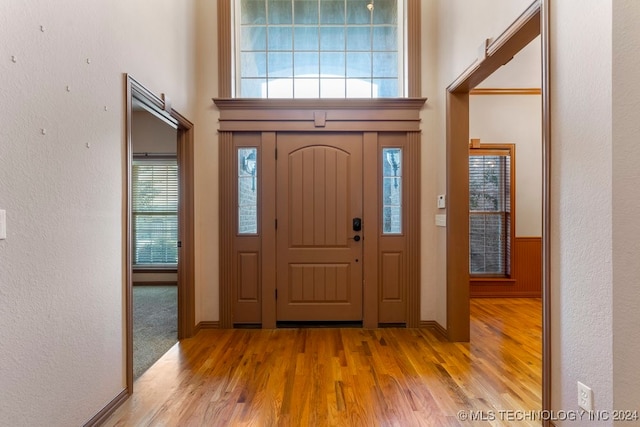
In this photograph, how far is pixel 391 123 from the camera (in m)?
3.37

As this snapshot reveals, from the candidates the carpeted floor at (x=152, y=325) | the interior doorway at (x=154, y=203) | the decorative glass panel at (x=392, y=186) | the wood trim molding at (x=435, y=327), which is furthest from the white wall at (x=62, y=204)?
the interior doorway at (x=154, y=203)

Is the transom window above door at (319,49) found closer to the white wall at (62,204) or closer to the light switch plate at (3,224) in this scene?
the white wall at (62,204)

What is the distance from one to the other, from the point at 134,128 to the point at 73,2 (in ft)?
14.2

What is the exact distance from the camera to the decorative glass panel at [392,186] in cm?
344

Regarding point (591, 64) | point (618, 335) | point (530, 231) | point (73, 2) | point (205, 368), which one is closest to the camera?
point (618, 335)

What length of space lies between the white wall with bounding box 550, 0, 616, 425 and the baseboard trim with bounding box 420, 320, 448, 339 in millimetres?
1414

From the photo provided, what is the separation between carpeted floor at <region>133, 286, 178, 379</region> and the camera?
107 inches

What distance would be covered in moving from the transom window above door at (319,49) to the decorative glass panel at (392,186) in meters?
0.68

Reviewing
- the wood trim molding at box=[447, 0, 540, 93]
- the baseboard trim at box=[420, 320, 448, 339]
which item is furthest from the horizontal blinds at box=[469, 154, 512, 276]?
the wood trim molding at box=[447, 0, 540, 93]

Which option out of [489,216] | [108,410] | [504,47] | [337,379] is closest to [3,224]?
[108,410]

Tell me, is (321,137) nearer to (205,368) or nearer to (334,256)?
(334,256)

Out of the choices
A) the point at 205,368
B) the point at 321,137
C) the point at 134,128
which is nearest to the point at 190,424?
the point at 205,368

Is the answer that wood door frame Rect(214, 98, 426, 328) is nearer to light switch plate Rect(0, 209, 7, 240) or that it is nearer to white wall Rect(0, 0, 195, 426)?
white wall Rect(0, 0, 195, 426)

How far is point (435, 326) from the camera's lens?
131 inches
